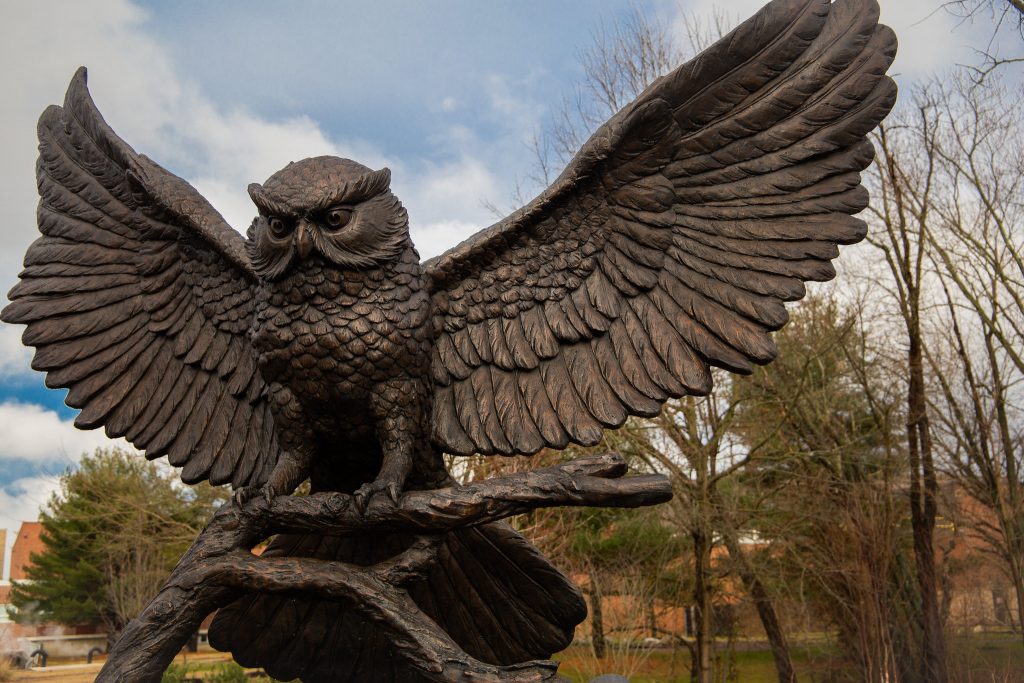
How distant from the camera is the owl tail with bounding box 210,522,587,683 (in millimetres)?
2918

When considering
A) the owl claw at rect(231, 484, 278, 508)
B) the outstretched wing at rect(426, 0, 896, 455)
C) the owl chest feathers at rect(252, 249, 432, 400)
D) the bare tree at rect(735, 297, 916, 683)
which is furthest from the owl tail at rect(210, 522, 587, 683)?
the bare tree at rect(735, 297, 916, 683)

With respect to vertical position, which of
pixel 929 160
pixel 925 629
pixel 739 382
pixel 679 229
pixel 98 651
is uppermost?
pixel 929 160

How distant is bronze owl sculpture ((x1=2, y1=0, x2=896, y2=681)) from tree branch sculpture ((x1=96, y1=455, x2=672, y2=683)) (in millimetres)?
134

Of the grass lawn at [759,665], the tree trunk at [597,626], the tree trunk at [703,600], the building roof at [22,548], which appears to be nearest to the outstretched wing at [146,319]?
the grass lawn at [759,665]

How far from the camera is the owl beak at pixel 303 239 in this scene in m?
2.55

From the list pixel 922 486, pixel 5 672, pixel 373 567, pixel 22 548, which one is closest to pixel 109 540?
pixel 5 672

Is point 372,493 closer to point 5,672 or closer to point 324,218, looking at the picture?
point 324,218

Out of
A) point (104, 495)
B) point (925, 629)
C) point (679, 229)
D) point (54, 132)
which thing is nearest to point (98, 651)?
point (104, 495)

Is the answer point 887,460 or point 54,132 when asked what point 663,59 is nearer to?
point 887,460

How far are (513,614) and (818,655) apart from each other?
1482 centimetres

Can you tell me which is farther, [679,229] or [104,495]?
[104,495]

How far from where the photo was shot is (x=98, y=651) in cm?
2225

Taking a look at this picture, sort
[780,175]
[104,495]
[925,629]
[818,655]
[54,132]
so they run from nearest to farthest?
[780,175]
[54,132]
[925,629]
[104,495]
[818,655]

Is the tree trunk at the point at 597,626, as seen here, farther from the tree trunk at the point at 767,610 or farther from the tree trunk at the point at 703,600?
the tree trunk at the point at 767,610
